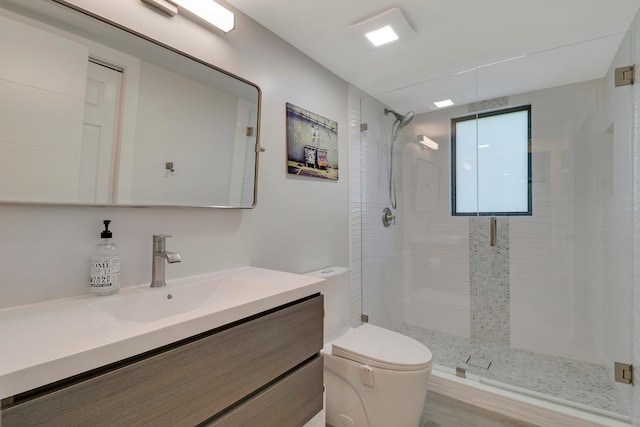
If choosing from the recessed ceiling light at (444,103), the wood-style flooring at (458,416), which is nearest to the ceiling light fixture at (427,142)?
the recessed ceiling light at (444,103)

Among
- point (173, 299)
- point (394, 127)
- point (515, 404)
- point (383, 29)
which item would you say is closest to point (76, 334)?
point (173, 299)

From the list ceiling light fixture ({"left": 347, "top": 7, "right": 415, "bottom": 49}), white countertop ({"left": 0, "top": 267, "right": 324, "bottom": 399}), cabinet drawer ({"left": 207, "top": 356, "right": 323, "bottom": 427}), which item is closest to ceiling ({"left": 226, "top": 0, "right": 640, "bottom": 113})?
ceiling light fixture ({"left": 347, "top": 7, "right": 415, "bottom": 49})

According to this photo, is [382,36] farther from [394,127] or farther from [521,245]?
[521,245]

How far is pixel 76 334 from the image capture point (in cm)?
68

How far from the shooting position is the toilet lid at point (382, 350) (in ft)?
4.75

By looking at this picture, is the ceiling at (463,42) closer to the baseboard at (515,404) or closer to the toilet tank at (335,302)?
the toilet tank at (335,302)

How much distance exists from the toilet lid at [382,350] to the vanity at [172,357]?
1.24ft

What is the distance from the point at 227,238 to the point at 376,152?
1.60 meters

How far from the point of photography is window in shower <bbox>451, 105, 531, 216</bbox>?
240 centimetres

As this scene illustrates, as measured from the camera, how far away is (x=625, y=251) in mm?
1743

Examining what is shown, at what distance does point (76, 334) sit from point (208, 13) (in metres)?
1.29

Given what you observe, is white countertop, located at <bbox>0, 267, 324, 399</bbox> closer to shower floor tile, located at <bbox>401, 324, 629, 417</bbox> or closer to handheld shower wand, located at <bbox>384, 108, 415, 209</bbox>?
shower floor tile, located at <bbox>401, 324, 629, 417</bbox>

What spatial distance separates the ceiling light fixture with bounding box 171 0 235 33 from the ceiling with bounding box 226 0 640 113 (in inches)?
6.0

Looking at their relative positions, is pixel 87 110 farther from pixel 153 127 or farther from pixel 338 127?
pixel 338 127
